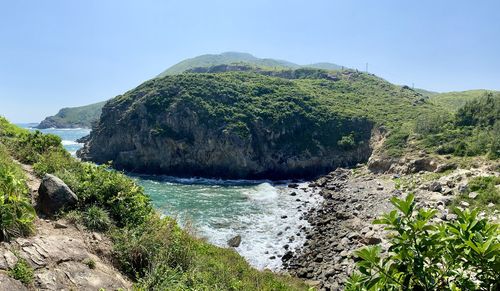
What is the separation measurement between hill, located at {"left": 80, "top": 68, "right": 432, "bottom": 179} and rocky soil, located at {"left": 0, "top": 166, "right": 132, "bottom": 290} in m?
48.0

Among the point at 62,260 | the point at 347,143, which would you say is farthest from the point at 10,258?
the point at 347,143

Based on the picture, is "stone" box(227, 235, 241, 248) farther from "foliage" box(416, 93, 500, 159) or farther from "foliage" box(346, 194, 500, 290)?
"foliage" box(416, 93, 500, 159)

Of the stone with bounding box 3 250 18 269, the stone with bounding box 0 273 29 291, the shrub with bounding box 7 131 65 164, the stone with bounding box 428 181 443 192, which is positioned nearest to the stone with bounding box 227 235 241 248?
the shrub with bounding box 7 131 65 164

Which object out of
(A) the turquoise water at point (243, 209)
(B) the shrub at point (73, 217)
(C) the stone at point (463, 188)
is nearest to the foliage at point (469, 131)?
(C) the stone at point (463, 188)

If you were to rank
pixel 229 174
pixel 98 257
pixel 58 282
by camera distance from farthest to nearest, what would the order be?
1. pixel 229 174
2. pixel 98 257
3. pixel 58 282

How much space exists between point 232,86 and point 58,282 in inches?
2869

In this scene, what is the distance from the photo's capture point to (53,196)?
809 centimetres

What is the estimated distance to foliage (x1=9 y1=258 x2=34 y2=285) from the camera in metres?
5.30

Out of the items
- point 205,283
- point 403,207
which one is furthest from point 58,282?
point 403,207

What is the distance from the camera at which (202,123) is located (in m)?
61.1

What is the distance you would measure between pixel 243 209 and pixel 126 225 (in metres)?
27.1

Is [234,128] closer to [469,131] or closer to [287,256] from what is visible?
[469,131]

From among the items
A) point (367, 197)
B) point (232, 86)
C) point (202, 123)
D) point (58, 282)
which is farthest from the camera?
point (232, 86)

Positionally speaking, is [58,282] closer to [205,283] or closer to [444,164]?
[205,283]
